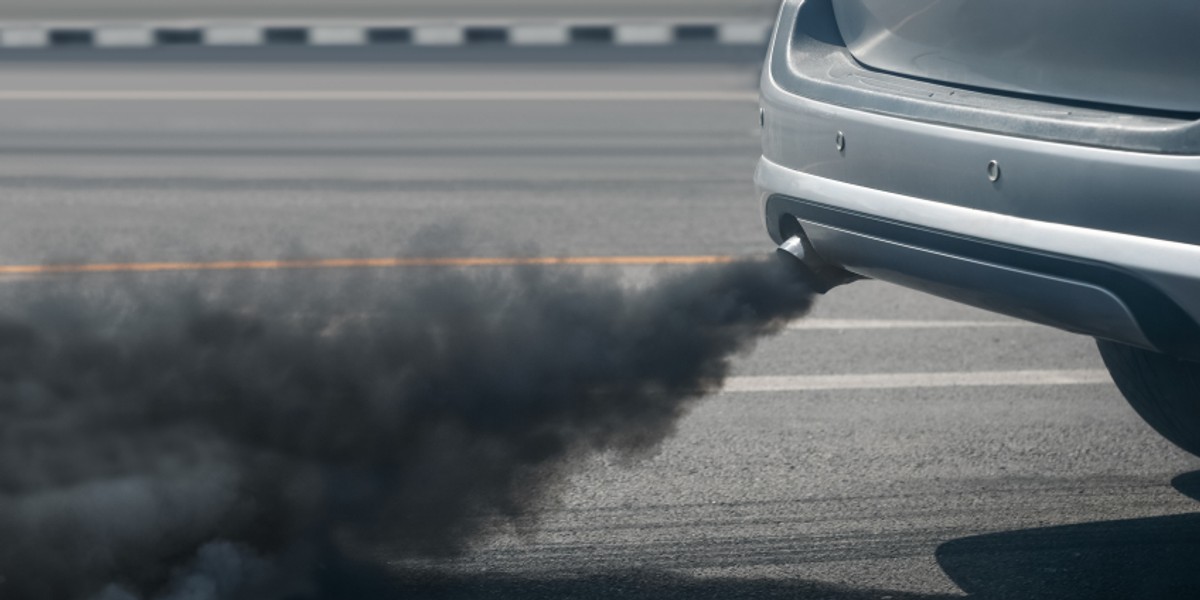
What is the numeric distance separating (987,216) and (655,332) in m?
0.95

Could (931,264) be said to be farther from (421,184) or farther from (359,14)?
(359,14)

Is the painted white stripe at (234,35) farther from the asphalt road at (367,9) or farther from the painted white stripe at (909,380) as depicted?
the painted white stripe at (909,380)

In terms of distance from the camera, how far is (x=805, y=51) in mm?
3697

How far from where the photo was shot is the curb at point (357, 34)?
15.8 metres

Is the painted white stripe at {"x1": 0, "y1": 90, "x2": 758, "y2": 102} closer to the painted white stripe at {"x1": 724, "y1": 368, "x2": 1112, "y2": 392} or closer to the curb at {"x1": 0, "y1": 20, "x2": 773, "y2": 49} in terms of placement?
the curb at {"x1": 0, "y1": 20, "x2": 773, "y2": 49}

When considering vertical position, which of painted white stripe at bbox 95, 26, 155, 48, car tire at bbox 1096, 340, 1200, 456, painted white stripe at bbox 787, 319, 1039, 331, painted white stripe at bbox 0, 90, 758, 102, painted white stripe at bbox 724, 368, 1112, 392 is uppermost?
car tire at bbox 1096, 340, 1200, 456

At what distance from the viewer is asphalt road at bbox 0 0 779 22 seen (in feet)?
50.7

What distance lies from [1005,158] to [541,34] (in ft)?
43.2

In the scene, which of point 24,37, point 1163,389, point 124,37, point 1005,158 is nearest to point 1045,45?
point 1005,158

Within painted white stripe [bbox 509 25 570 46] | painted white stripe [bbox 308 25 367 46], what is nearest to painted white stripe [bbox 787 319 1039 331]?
painted white stripe [bbox 509 25 570 46]

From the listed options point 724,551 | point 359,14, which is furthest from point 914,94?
point 359,14

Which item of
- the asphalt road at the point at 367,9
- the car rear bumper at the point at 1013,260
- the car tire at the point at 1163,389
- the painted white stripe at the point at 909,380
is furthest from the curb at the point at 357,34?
the car rear bumper at the point at 1013,260

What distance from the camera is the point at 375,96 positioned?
41.5 feet

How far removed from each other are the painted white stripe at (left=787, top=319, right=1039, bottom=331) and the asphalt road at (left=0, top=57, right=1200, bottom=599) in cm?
2
